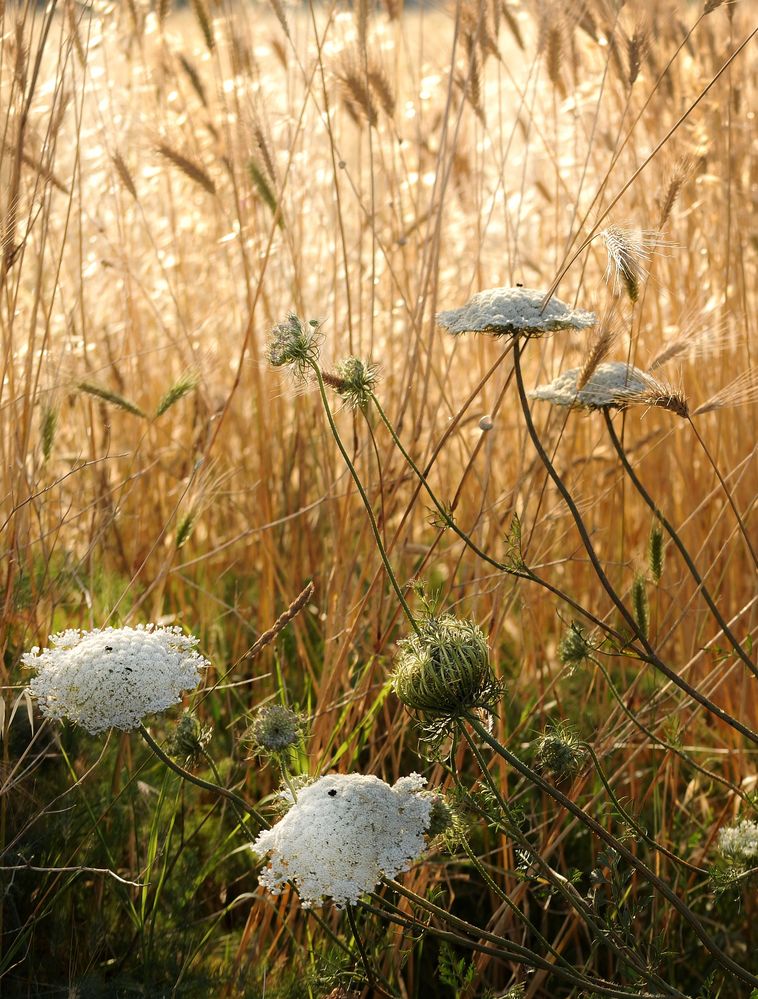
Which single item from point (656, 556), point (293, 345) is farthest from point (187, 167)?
point (656, 556)

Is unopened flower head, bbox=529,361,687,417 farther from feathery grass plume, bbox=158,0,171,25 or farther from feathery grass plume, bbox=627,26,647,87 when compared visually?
feathery grass plume, bbox=158,0,171,25

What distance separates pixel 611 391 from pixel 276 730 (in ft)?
1.88

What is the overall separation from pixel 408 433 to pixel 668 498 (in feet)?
1.82

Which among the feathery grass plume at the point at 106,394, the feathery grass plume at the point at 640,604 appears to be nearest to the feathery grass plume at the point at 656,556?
the feathery grass plume at the point at 640,604

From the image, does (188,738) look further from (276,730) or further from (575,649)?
(575,649)

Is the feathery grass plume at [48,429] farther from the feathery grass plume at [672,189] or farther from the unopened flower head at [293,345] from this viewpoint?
the feathery grass plume at [672,189]

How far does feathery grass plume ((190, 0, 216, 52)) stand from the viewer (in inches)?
81.0

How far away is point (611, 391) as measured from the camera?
4.35ft

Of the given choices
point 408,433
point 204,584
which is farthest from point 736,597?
point 204,584

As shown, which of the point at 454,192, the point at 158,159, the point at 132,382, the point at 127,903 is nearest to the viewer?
the point at 127,903

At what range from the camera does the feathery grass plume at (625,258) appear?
121 centimetres

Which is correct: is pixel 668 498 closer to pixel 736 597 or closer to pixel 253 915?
pixel 736 597

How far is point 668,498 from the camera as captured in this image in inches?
88.0

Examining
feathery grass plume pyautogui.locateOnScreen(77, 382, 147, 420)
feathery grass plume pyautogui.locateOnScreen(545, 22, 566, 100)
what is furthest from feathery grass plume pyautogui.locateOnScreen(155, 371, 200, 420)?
feathery grass plume pyautogui.locateOnScreen(545, 22, 566, 100)
